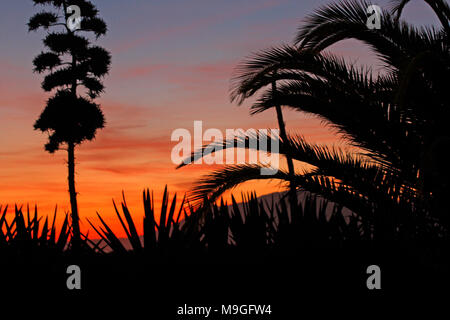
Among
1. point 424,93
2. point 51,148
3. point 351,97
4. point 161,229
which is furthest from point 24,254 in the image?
Result: point 51,148

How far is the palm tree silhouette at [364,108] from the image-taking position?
775cm

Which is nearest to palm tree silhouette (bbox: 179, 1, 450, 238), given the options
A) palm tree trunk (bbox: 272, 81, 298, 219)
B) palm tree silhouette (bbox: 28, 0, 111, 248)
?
palm tree trunk (bbox: 272, 81, 298, 219)

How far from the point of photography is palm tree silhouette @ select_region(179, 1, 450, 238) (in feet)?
25.4

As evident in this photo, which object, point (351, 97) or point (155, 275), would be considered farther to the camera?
point (351, 97)

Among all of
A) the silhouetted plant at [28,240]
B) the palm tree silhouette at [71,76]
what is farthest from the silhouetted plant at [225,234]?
the palm tree silhouette at [71,76]

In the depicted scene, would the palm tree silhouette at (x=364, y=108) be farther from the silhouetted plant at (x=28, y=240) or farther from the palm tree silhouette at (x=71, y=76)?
the palm tree silhouette at (x=71, y=76)

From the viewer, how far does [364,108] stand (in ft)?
26.9

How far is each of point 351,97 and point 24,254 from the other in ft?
16.1

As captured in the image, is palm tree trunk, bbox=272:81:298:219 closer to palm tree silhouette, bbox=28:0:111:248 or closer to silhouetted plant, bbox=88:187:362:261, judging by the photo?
silhouetted plant, bbox=88:187:362:261

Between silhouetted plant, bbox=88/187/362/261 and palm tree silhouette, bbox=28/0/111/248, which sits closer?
silhouetted plant, bbox=88/187/362/261

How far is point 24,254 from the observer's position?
20.7ft
